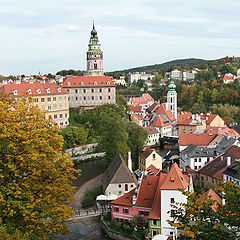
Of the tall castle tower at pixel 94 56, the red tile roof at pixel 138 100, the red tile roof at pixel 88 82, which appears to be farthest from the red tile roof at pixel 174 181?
the red tile roof at pixel 138 100

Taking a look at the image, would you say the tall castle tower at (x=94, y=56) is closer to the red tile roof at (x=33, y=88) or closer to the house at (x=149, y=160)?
the red tile roof at (x=33, y=88)

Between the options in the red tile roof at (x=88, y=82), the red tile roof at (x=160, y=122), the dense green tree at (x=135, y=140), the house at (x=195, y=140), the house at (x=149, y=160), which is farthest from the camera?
the red tile roof at (x=160, y=122)

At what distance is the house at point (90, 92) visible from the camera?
5862 cm

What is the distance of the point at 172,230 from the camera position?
2178 centimetres

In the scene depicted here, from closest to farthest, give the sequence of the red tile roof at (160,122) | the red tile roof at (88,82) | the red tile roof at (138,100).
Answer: the red tile roof at (88,82) < the red tile roof at (160,122) < the red tile roof at (138,100)

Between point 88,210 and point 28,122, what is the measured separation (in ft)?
48.8

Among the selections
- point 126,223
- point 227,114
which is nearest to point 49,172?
point 126,223

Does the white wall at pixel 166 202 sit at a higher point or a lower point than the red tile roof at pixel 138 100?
lower

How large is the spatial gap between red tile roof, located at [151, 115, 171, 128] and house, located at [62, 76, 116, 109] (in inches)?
368

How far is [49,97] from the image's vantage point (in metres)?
50.1

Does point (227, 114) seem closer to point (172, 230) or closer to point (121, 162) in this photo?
point (121, 162)

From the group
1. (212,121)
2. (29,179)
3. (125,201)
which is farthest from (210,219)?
(212,121)

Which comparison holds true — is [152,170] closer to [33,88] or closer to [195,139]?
[195,139]

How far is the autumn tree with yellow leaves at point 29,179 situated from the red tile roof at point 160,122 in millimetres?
49841
